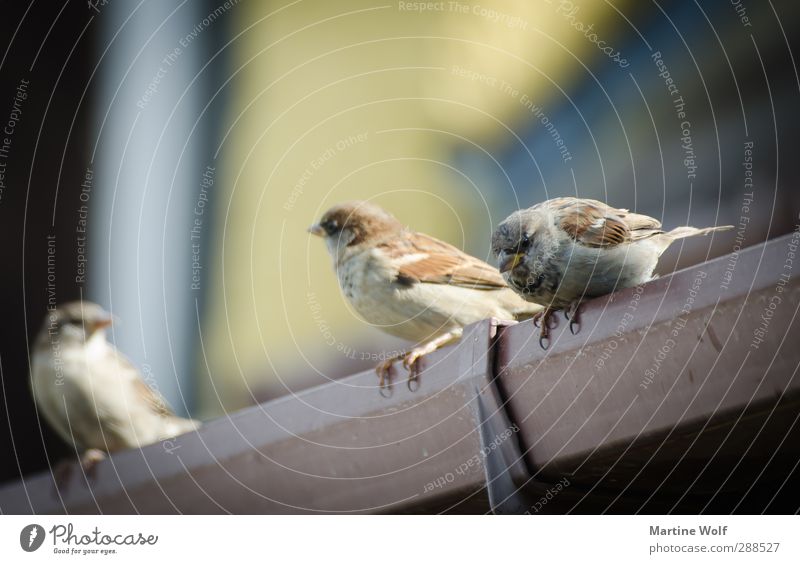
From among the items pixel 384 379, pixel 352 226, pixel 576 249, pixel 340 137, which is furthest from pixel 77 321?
pixel 576 249

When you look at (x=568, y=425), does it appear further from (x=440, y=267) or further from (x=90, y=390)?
(x=90, y=390)

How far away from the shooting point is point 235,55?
245 cm

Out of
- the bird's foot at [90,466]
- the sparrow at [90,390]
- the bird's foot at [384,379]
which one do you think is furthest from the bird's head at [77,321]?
the bird's foot at [384,379]

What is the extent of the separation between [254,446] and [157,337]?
0.80 meters

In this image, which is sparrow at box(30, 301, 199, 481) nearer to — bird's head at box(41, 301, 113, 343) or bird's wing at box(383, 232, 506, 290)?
bird's head at box(41, 301, 113, 343)

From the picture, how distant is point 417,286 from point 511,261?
659 mm

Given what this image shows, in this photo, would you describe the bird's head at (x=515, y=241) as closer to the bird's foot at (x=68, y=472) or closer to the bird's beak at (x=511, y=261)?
the bird's beak at (x=511, y=261)

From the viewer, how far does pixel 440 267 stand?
220 centimetres

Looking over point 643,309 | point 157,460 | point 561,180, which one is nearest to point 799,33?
point 561,180

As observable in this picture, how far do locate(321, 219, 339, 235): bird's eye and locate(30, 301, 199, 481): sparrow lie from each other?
643mm

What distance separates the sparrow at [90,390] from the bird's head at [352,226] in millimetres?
628

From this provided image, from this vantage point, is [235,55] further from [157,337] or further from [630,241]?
[630,241]

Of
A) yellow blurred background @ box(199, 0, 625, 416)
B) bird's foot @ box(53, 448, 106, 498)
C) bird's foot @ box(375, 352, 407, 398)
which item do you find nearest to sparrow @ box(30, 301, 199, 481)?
yellow blurred background @ box(199, 0, 625, 416)

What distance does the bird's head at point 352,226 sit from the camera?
90.6 inches
